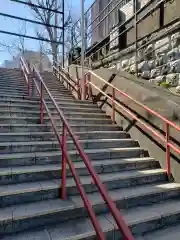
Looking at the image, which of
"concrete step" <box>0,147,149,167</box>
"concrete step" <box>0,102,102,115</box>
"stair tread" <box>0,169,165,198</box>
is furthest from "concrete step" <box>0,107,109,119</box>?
"stair tread" <box>0,169,165,198</box>

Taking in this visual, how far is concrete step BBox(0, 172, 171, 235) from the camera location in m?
2.00

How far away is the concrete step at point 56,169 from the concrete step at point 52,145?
387 millimetres

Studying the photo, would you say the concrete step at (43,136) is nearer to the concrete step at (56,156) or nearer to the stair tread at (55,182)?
the concrete step at (56,156)

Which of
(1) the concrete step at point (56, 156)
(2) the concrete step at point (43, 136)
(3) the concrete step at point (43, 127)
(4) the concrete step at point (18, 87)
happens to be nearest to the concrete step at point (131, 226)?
(1) the concrete step at point (56, 156)

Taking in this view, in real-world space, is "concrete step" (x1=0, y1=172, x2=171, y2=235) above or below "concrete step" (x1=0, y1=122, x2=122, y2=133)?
below

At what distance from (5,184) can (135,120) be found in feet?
8.09

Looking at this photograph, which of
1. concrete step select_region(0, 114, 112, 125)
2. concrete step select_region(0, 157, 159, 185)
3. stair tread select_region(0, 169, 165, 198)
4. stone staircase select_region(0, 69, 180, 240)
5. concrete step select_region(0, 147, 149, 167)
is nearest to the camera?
stone staircase select_region(0, 69, 180, 240)

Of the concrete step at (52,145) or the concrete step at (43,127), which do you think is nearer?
the concrete step at (52,145)

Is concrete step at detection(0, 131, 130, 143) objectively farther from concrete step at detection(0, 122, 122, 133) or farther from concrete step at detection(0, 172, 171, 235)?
concrete step at detection(0, 172, 171, 235)

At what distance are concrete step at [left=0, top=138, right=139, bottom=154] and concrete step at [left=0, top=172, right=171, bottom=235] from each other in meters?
1.03

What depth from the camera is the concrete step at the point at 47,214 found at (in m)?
2.00

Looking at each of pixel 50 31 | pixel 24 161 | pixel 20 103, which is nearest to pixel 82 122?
pixel 20 103

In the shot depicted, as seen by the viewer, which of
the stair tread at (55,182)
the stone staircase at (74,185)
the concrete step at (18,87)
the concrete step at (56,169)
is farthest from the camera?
the concrete step at (18,87)

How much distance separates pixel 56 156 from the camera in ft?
10.1
